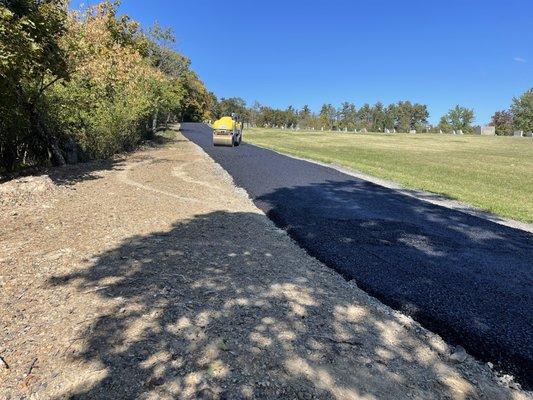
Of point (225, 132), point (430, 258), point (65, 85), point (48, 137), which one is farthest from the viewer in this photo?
point (225, 132)

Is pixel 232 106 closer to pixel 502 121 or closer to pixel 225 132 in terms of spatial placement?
pixel 502 121

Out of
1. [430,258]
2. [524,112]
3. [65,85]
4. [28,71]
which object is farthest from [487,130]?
[28,71]

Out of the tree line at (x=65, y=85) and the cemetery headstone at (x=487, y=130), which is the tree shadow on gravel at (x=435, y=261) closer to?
the tree line at (x=65, y=85)

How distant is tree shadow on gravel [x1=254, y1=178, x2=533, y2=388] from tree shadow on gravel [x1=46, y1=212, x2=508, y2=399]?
1.60ft

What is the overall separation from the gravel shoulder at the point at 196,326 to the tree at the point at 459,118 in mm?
103441

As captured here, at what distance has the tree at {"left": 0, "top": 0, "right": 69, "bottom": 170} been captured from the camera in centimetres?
863

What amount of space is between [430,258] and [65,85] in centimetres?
1353

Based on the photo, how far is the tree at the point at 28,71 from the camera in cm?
863

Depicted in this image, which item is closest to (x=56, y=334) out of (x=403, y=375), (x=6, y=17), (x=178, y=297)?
(x=178, y=297)

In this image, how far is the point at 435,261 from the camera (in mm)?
6133

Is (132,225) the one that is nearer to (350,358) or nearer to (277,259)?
(277,259)

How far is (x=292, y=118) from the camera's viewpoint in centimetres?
11188

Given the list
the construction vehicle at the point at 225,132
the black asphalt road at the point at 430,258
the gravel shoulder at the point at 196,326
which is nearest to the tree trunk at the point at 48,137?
the gravel shoulder at the point at 196,326

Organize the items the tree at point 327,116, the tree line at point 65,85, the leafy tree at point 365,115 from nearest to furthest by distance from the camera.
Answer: the tree line at point 65,85
the tree at point 327,116
the leafy tree at point 365,115
